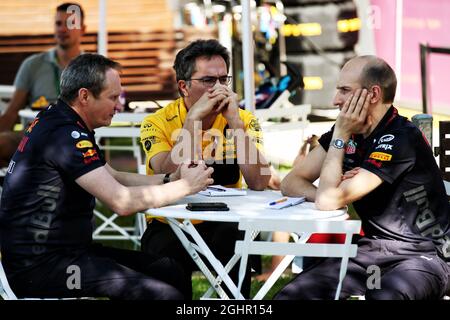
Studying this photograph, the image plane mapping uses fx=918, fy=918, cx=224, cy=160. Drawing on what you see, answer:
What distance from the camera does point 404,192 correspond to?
3996 mm

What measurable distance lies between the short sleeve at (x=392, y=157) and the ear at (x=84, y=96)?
4.05ft

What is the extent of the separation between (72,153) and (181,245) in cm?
100

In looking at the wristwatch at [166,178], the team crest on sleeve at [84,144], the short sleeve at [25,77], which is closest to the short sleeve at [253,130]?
the wristwatch at [166,178]

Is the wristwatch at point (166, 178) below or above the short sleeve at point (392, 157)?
below

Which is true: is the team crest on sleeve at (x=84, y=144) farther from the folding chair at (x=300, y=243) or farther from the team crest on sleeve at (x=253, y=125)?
the team crest on sleeve at (x=253, y=125)

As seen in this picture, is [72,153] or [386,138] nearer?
[72,153]

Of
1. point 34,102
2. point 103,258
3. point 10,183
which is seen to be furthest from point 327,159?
point 34,102

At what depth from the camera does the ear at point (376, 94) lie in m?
4.11

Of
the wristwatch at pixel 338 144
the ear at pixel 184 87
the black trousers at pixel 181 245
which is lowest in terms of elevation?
the black trousers at pixel 181 245

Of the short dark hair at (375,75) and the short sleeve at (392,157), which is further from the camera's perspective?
the short dark hair at (375,75)

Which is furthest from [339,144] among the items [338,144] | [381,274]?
[381,274]

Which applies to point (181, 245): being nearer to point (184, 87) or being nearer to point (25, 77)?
point (184, 87)

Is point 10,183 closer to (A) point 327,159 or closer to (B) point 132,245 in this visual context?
(A) point 327,159
